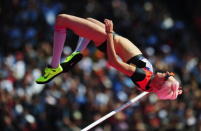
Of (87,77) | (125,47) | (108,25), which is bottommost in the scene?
(108,25)

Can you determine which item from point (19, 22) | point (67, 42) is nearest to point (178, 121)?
point (67, 42)

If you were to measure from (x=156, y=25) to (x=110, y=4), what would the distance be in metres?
1.77

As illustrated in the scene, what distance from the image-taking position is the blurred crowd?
14.4m

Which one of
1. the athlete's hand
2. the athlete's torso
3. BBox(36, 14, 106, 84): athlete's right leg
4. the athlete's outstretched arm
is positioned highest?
BBox(36, 14, 106, 84): athlete's right leg

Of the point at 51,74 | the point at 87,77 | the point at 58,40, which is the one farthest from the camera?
the point at 87,77

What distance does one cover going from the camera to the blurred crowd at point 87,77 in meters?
14.4

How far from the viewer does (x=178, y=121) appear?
14336mm

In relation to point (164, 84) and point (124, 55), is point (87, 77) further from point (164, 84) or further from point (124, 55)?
point (164, 84)

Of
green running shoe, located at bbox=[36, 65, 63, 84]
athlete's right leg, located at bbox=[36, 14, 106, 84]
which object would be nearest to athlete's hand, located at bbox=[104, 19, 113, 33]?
athlete's right leg, located at bbox=[36, 14, 106, 84]

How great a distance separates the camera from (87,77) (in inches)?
602

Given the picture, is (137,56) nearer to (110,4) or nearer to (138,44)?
(138,44)

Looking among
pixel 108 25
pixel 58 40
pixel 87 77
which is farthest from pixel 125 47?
pixel 87 77

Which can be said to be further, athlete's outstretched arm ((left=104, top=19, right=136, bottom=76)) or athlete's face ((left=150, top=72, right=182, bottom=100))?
athlete's face ((left=150, top=72, right=182, bottom=100))

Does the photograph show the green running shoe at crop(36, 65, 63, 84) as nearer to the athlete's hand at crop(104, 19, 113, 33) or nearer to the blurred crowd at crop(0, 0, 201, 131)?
the athlete's hand at crop(104, 19, 113, 33)
